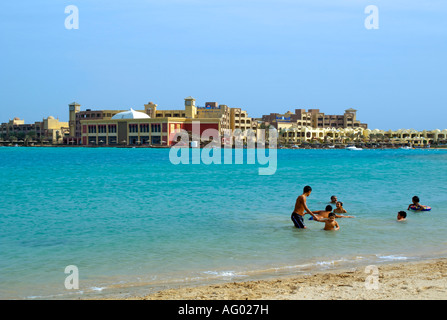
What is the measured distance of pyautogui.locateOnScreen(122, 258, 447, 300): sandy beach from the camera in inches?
289

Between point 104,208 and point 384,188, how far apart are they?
55.3 feet

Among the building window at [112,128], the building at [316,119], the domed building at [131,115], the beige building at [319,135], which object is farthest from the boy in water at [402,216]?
the building at [316,119]

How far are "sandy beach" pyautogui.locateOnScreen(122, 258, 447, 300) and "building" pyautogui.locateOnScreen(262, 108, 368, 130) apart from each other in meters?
162

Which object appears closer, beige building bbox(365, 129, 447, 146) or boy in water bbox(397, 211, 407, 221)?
boy in water bbox(397, 211, 407, 221)

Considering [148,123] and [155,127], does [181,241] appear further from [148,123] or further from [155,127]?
[148,123]

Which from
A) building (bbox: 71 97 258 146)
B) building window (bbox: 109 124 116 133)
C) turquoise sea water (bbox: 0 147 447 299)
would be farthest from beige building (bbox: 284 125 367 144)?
turquoise sea water (bbox: 0 147 447 299)

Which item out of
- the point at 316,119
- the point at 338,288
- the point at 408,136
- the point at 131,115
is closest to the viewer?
the point at 338,288

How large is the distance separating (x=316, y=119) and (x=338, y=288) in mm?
175602

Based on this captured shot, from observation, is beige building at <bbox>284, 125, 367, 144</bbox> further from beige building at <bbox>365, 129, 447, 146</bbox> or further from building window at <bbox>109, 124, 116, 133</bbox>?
building window at <bbox>109, 124, 116, 133</bbox>

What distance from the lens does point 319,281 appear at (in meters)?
8.45

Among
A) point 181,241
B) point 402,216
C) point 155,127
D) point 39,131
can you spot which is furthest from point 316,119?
point 181,241

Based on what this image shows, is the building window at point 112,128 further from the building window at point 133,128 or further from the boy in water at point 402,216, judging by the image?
the boy in water at point 402,216

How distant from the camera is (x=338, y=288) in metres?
7.86
